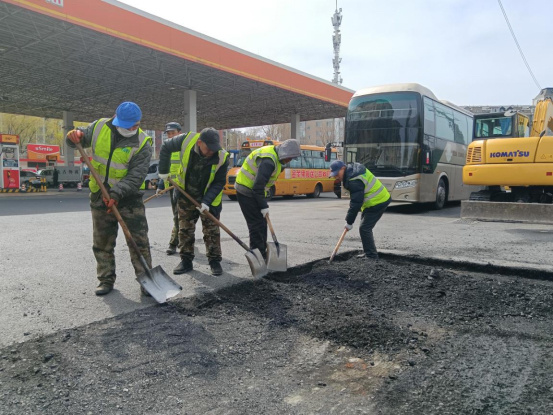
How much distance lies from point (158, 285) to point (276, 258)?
152 cm

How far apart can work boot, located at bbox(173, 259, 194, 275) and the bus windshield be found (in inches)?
329

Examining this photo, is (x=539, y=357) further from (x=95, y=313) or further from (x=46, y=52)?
(x=46, y=52)

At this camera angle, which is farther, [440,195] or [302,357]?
[440,195]

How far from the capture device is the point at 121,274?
4.78 m

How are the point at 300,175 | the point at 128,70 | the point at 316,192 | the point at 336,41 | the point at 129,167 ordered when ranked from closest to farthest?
the point at 129,167
the point at 128,70
the point at 300,175
the point at 316,192
the point at 336,41

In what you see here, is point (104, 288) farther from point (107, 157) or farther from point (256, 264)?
point (256, 264)

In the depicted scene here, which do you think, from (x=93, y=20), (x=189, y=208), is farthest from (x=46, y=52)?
(x=189, y=208)

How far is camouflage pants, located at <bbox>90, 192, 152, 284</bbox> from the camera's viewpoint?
4070 millimetres

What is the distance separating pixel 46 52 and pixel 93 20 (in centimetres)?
510

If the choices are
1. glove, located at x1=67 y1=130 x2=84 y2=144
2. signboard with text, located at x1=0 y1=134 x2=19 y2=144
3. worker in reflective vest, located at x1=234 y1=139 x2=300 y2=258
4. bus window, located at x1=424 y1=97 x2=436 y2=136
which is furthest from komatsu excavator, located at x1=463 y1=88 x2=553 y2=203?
signboard with text, located at x1=0 y1=134 x2=19 y2=144

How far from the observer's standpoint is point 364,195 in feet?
18.3

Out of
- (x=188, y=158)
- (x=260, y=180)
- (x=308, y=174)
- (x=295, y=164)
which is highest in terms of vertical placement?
(x=295, y=164)

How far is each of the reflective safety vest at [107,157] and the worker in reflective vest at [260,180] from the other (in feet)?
4.41

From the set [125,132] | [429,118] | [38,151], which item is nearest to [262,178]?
[125,132]
